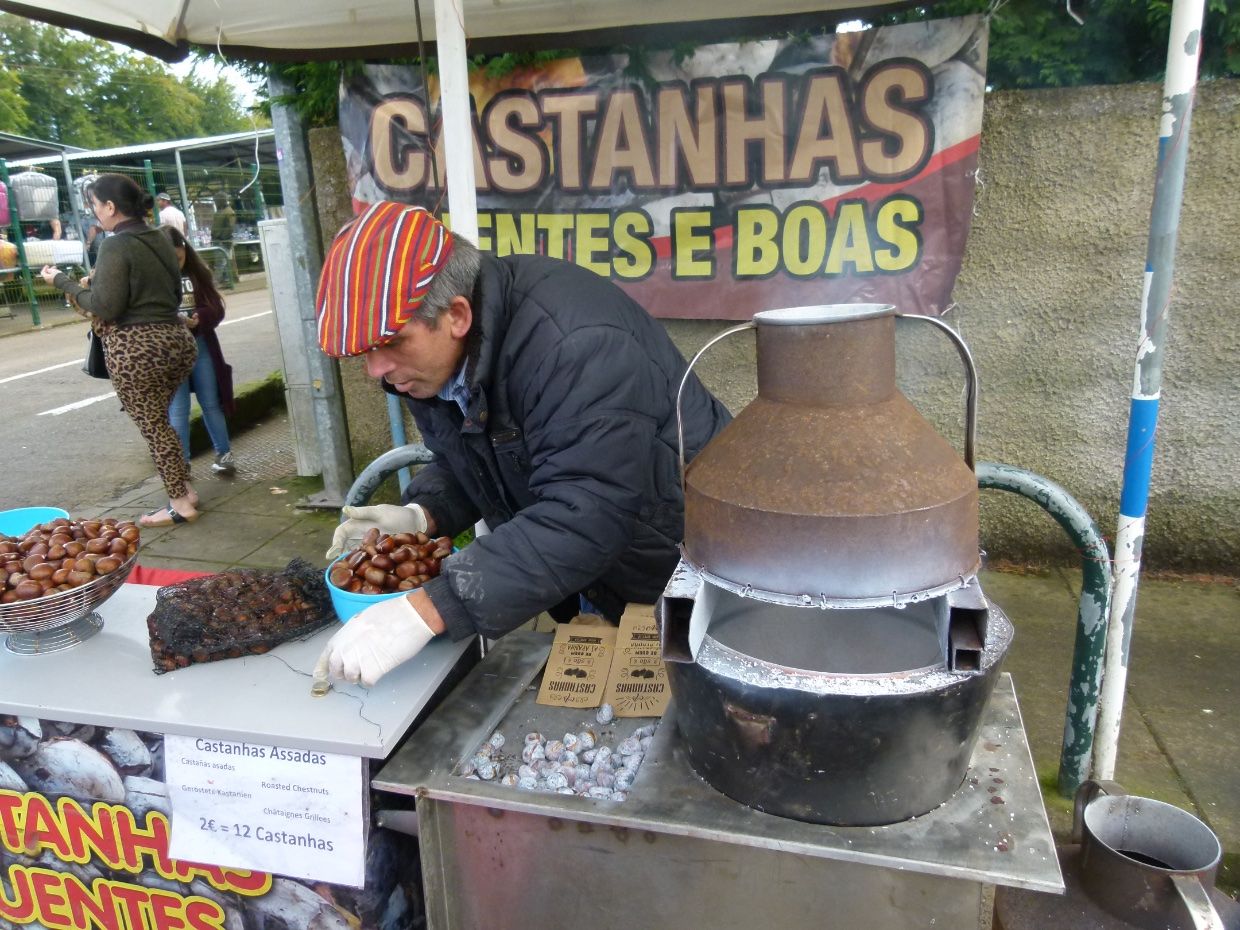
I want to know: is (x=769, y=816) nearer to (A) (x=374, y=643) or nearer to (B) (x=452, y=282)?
(A) (x=374, y=643)

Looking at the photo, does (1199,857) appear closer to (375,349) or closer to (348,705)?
(348,705)

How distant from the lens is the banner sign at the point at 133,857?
69.0 inches

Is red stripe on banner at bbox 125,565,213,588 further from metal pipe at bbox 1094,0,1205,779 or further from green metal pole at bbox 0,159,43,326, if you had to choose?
green metal pole at bbox 0,159,43,326

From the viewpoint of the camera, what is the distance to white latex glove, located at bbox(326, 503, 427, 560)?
2.28m

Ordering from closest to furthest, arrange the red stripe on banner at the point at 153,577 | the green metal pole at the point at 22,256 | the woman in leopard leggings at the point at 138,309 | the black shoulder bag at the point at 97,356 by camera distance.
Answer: the red stripe on banner at the point at 153,577 < the woman in leopard leggings at the point at 138,309 < the black shoulder bag at the point at 97,356 < the green metal pole at the point at 22,256

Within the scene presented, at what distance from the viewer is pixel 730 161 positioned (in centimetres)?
405

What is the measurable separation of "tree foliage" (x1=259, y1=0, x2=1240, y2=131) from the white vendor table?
10.7 feet

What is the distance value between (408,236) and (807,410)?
0.88 metres

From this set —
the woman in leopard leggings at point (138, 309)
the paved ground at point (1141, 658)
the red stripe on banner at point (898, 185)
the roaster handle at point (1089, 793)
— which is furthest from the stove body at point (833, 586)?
the woman in leopard leggings at point (138, 309)

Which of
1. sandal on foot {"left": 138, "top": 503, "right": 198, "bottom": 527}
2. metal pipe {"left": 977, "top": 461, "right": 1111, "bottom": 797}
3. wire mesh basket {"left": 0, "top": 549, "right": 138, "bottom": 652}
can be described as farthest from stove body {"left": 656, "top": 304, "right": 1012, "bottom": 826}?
sandal on foot {"left": 138, "top": 503, "right": 198, "bottom": 527}

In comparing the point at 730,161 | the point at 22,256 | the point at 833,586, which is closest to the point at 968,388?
the point at 833,586

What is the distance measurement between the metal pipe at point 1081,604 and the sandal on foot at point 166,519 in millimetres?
4880

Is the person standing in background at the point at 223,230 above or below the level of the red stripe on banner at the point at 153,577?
above

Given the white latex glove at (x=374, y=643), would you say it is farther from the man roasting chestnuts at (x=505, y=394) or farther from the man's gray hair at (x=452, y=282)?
the man's gray hair at (x=452, y=282)
